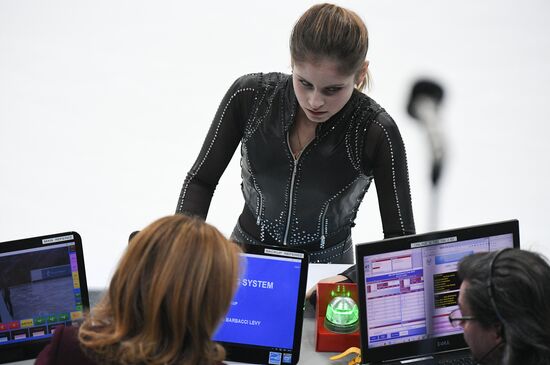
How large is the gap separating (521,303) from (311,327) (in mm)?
848

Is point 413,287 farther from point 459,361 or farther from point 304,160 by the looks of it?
point 304,160

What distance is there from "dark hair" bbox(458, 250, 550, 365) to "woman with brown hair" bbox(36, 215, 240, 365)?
1.80ft

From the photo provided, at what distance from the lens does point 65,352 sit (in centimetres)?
154

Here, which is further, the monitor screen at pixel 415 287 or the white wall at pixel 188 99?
the white wall at pixel 188 99

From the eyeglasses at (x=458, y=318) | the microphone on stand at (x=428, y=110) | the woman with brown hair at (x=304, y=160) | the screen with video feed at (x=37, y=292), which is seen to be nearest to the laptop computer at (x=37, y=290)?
the screen with video feed at (x=37, y=292)

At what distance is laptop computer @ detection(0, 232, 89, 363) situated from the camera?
75.0 inches

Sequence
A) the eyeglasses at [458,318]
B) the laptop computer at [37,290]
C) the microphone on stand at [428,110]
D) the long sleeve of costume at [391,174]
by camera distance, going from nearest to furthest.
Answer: the eyeglasses at [458,318], the laptop computer at [37,290], the long sleeve of costume at [391,174], the microphone on stand at [428,110]

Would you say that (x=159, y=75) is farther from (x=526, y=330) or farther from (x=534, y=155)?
(x=526, y=330)

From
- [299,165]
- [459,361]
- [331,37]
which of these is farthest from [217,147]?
[459,361]

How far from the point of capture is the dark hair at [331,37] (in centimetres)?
211

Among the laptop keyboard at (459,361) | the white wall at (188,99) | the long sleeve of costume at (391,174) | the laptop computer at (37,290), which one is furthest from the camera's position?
the white wall at (188,99)

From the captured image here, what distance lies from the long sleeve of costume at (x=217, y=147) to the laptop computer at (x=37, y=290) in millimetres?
541

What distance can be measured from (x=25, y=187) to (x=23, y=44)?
1.12 metres

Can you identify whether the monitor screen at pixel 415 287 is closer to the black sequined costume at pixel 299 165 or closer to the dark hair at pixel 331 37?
the black sequined costume at pixel 299 165
